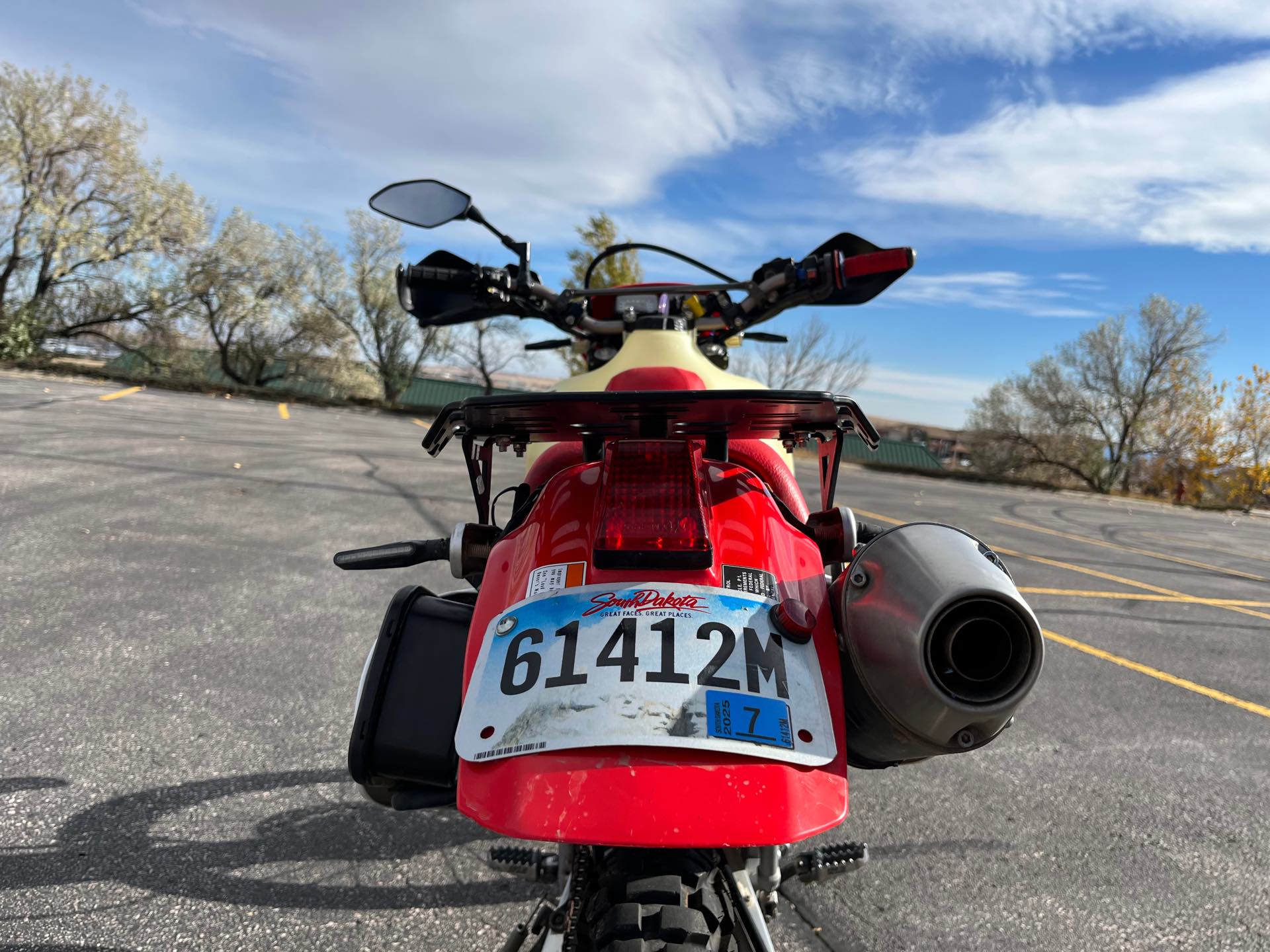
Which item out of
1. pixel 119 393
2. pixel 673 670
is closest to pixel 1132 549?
pixel 673 670

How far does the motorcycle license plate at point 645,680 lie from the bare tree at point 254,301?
33.3 m

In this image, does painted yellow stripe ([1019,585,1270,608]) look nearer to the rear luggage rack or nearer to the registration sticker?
the rear luggage rack

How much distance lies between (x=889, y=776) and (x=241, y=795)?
235cm

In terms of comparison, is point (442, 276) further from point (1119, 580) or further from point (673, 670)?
point (1119, 580)

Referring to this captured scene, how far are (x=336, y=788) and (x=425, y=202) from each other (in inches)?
86.7

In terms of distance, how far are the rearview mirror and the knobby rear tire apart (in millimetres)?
2374

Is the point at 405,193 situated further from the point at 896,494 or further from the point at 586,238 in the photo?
the point at 586,238

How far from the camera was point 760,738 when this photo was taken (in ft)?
3.38

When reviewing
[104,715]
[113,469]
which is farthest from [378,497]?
[104,715]

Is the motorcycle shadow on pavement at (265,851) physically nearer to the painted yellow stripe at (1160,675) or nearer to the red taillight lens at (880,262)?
the red taillight lens at (880,262)

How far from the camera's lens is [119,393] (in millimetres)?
15906

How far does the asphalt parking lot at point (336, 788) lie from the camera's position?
6.06ft

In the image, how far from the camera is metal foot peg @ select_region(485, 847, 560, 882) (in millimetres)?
1303

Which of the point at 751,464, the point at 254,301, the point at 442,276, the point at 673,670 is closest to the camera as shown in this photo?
the point at 673,670
